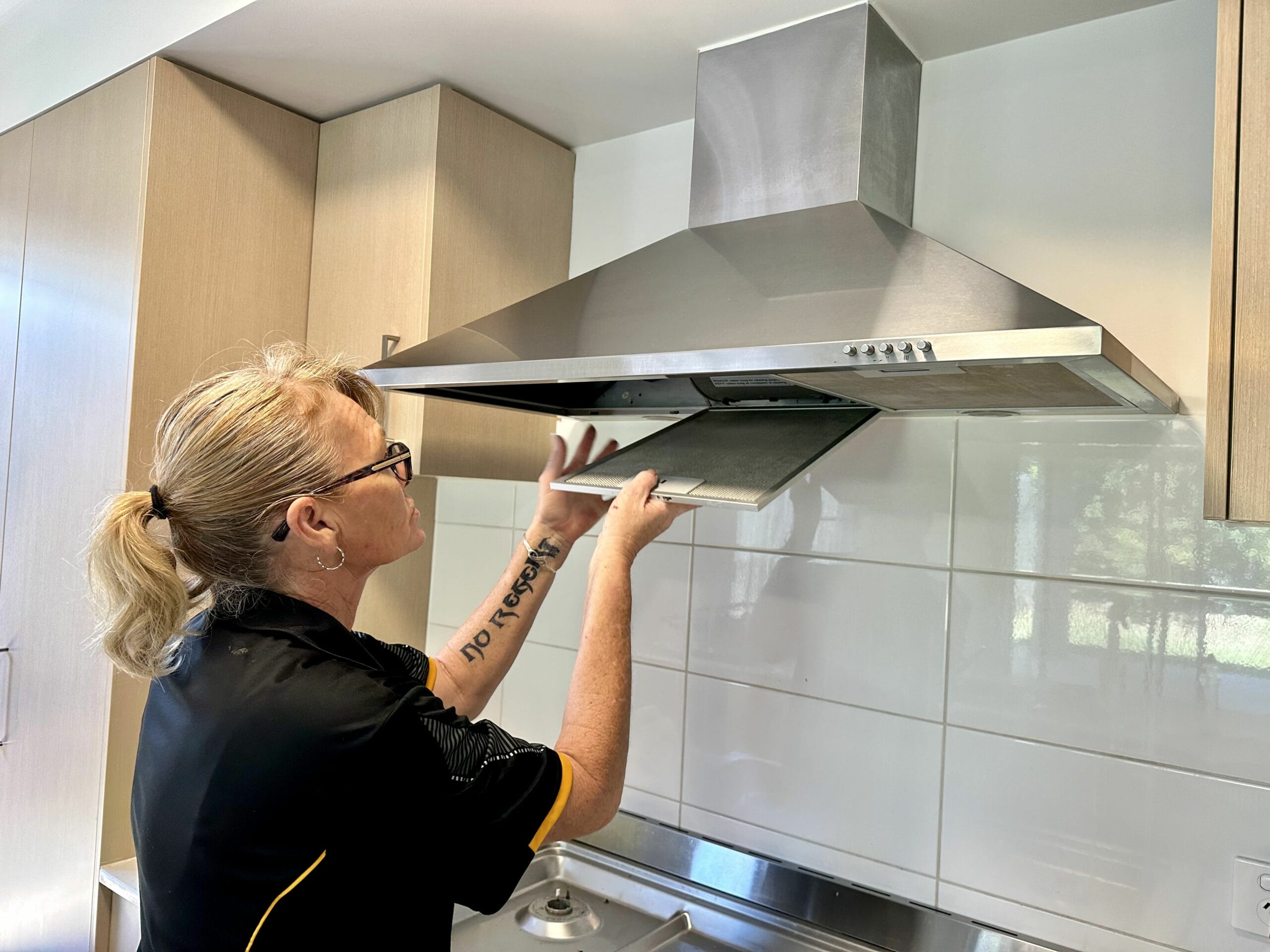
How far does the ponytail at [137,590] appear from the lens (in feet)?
2.94

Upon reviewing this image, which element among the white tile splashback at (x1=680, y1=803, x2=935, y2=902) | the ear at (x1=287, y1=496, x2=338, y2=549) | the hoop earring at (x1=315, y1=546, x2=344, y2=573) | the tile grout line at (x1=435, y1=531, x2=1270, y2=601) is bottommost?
the white tile splashback at (x1=680, y1=803, x2=935, y2=902)

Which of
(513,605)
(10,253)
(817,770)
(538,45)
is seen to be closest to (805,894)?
(817,770)

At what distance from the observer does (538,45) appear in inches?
56.2

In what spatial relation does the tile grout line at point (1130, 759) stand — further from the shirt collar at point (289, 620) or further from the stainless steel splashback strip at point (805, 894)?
the shirt collar at point (289, 620)

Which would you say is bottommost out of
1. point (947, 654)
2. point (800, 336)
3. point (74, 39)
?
point (947, 654)

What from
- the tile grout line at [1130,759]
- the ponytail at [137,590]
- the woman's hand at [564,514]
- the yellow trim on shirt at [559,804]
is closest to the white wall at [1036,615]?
the tile grout line at [1130,759]

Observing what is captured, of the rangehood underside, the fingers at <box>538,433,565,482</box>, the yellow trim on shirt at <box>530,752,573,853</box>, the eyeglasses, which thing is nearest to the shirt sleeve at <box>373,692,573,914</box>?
the yellow trim on shirt at <box>530,752,573,853</box>

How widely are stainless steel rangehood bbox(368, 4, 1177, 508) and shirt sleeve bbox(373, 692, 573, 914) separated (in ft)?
1.25

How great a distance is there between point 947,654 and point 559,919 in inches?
30.0

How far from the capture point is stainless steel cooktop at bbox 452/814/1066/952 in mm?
1312

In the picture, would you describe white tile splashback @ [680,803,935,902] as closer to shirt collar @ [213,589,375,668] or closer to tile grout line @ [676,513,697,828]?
tile grout line @ [676,513,697,828]

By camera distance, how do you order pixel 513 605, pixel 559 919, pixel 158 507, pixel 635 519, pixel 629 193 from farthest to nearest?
pixel 629 193 → pixel 559 919 → pixel 513 605 → pixel 635 519 → pixel 158 507

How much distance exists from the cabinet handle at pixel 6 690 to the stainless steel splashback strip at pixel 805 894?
1.13 metres

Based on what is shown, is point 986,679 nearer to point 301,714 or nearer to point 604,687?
point 604,687
